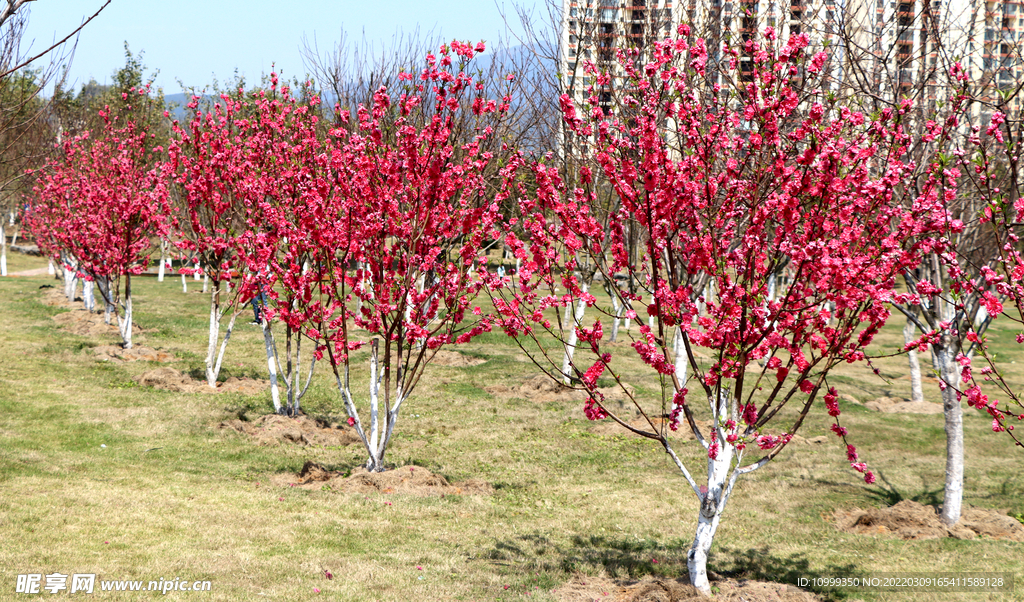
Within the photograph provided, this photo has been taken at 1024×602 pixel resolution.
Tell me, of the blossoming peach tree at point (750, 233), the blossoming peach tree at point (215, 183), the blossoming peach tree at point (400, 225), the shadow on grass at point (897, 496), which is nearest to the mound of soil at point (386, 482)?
the blossoming peach tree at point (400, 225)

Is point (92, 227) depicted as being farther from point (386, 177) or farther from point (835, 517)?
point (835, 517)

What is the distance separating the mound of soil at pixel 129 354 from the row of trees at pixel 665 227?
3635 mm

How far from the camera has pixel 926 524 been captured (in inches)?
379

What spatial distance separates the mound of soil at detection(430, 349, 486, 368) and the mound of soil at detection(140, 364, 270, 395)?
5523 mm

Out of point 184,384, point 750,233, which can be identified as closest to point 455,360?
point 184,384

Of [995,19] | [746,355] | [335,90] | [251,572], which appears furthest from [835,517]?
[335,90]

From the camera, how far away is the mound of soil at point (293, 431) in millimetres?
13047

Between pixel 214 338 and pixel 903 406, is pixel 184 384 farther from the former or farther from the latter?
pixel 903 406

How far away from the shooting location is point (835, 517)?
10.3m

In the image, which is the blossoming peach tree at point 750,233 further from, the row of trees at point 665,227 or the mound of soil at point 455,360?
the mound of soil at point 455,360

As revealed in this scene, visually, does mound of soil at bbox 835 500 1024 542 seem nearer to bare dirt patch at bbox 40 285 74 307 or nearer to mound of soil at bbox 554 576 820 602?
mound of soil at bbox 554 576 820 602

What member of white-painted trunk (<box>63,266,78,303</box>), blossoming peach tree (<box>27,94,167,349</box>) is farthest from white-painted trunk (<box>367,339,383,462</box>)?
white-painted trunk (<box>63,266,78,303</box>)

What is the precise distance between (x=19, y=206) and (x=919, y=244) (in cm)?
5303

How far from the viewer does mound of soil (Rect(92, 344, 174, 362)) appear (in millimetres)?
18552
